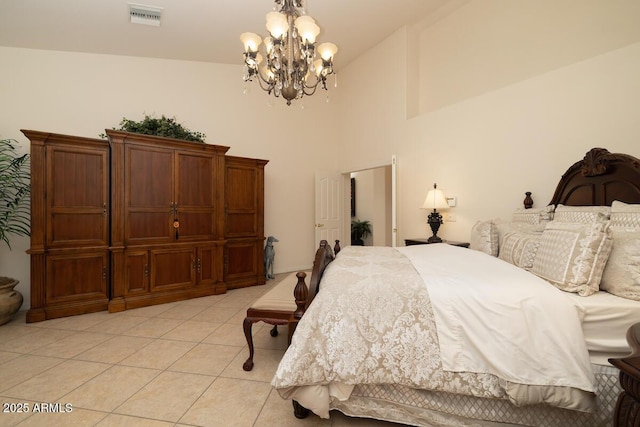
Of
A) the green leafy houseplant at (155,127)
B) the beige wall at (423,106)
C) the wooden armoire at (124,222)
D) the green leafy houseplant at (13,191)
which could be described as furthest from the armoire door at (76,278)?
the green leafy houseplant at (155,127)

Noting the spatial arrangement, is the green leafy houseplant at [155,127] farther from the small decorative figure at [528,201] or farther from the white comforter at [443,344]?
the small decorative figure at [528,201]

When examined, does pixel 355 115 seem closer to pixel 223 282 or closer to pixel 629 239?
pixel 223 282

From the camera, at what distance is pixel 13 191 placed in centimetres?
333

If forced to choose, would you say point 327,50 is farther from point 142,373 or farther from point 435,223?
point 142,373

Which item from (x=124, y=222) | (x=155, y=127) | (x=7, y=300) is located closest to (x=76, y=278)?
(x=7, y=300)

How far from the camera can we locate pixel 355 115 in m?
5.45

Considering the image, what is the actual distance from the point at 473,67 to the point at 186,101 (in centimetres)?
425

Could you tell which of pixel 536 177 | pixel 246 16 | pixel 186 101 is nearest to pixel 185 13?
pixel 246 16

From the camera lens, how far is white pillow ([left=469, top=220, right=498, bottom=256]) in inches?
103

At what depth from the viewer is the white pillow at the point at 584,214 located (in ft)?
6.30

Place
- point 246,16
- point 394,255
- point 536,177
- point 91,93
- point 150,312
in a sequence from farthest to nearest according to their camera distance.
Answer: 1. point 91,93
2. point 246,16
3. point 150,312
4. point 536,177
5. point 394,255

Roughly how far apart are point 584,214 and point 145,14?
476cm

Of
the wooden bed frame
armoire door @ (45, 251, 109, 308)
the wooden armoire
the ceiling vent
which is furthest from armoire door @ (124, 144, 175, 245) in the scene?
the wooden bed frame

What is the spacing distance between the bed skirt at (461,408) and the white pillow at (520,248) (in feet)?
2.85
